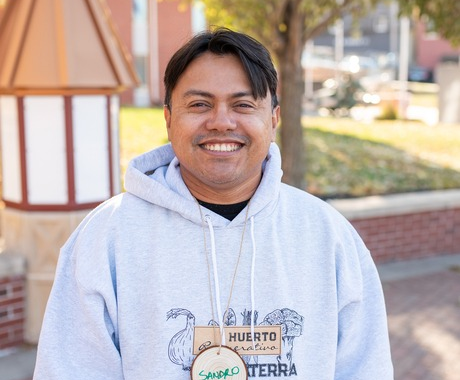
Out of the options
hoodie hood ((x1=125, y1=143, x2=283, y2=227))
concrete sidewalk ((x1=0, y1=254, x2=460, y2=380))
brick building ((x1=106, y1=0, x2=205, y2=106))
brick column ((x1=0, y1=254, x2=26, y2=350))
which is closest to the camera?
hoodie hood ((x1=125, y1=143, x2=283, y2=227))

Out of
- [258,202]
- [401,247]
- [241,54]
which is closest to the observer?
[241,54]

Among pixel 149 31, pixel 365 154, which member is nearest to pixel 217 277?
pixel 365 154

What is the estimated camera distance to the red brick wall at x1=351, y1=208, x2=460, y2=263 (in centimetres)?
716

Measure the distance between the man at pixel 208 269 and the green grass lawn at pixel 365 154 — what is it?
6028 millimetres

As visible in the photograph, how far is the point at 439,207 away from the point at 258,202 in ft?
19.6

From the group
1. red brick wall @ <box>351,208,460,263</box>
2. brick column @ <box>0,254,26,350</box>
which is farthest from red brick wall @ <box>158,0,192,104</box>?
brick column @ <box>0,254,26,350</box>

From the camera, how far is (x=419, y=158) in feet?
35.3

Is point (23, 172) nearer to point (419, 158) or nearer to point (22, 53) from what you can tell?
point (22, 53)

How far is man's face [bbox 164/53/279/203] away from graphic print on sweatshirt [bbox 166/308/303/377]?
1.21 feet

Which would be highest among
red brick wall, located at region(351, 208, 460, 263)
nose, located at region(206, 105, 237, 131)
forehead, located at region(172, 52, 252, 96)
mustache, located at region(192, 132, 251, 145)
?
forehead, located at region(172, 52, 252, 96)

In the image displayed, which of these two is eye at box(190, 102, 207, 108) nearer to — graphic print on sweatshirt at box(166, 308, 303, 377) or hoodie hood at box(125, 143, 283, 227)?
hoodie hood at box(125, 143, 283, 227)

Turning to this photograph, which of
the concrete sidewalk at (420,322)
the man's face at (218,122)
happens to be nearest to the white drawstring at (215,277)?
the man's face at (218,122)

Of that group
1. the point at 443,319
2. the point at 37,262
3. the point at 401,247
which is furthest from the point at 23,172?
the point at 401,247

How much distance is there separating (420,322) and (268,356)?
13.3 feet
